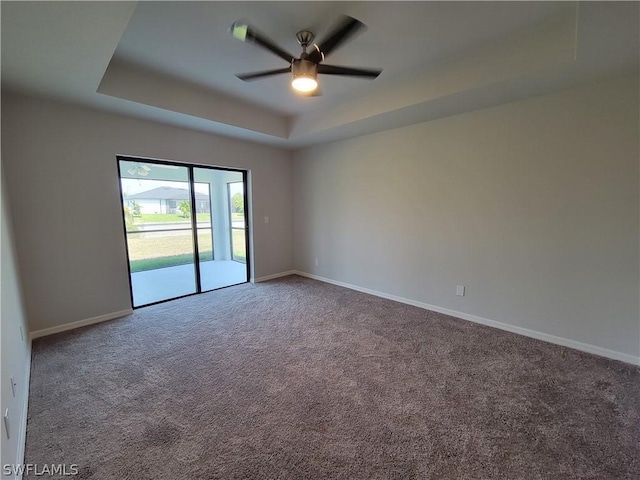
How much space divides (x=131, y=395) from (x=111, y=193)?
93.2 inches

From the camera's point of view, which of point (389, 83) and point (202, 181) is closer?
point (389, 83)

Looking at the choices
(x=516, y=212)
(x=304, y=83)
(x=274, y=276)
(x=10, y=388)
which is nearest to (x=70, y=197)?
(x=10, y=388)

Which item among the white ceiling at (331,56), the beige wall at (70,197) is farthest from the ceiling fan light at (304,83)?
the beige wall at (70,197)

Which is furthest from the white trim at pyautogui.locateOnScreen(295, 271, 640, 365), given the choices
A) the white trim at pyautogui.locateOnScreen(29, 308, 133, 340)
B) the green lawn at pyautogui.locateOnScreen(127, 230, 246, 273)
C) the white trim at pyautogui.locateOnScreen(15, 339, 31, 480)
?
the white trim at pyautogui.locateOnScreen(15, 339, 31, 480)

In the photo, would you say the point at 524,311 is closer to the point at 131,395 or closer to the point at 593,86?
the point at 593,86

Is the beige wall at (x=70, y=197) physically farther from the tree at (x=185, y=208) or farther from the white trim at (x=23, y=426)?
the white trim at (x=23, y=426)

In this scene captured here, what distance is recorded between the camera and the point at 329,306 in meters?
3.72

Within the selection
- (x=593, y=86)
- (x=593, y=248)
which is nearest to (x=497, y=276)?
(x=593, y=248)

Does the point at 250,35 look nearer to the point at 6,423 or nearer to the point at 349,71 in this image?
the point at 349,71

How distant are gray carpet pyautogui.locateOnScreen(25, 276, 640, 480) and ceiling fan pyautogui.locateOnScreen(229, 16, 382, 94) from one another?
93.4 inches

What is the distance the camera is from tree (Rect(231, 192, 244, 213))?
4930 mm

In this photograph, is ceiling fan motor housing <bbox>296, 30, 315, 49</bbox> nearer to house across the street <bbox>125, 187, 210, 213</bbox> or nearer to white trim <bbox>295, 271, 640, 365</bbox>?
house across the street <bbox>125, 187, 210, 213</bbox>

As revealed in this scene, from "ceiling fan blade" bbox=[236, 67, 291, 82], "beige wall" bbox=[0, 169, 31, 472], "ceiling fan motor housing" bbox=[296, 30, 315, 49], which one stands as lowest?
"beige wall" bbox=[0, 169, 31, 472]

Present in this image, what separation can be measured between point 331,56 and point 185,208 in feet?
9.64
